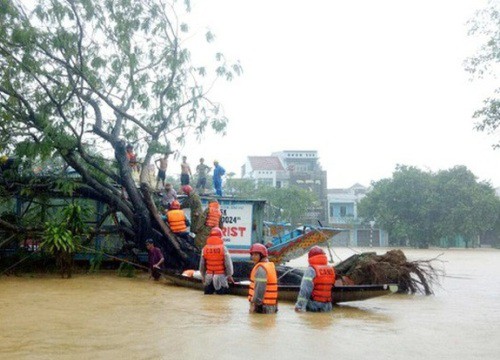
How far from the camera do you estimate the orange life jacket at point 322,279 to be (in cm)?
831

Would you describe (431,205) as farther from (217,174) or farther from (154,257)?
(154,257)

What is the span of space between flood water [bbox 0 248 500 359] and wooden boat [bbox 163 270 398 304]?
250 millimetres

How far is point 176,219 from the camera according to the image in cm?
1383

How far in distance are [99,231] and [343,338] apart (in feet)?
29.3

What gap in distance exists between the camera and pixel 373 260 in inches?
469

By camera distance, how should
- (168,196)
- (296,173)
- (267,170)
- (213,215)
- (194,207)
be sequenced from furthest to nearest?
(267,170) < (296,173) < (168,196) < (194,207) < (213,215)

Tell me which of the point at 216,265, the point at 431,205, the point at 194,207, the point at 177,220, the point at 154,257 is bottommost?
the point at 216,265

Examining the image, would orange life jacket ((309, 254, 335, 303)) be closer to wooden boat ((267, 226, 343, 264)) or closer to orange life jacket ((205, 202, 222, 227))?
orange life jacket ((205, 202, 222, 227))

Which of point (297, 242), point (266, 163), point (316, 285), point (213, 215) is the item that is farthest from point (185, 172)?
point (266, 163)

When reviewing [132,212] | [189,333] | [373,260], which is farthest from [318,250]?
[132,212]

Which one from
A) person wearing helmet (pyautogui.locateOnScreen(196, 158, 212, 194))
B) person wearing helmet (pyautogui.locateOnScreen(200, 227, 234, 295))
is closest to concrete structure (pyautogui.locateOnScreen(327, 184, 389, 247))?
person wearing helmet (pyautogui.locateOnScreen(196, 158, 212, 194))

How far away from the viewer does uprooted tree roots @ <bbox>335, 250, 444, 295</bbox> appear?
1176cm

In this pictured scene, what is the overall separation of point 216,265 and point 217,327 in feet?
11.3

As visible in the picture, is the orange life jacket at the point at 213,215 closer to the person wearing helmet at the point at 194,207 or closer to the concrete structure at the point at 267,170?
the person wearing helmet at the point at 194,207
